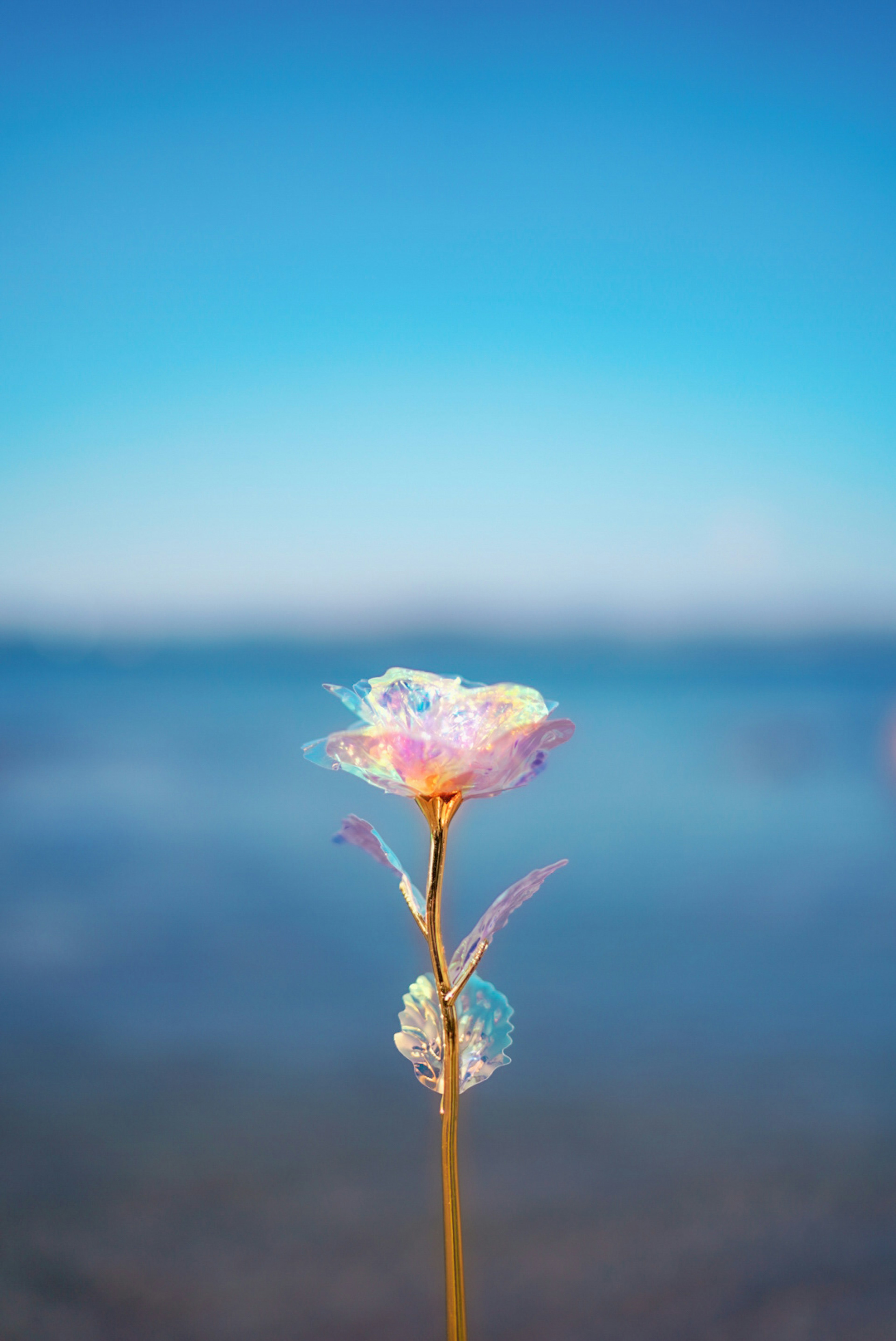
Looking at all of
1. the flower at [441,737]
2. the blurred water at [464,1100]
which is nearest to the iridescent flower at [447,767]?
the flower at [441,737]

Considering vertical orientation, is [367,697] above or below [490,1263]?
above

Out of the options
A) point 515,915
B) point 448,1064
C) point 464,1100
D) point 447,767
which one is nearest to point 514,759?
point 447,767

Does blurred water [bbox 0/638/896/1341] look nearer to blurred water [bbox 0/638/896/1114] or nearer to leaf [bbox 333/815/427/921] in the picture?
blurred water [bbox 0/638/896/1114]

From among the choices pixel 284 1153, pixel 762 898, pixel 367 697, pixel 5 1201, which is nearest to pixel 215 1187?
pixel 284 1153

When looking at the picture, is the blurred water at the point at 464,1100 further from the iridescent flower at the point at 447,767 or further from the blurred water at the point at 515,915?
the iridescent flower at the point at 447,767

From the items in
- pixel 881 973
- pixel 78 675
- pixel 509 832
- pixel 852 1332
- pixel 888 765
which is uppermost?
pixel 78 675

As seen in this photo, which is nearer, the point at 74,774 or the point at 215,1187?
the point at 215,1187

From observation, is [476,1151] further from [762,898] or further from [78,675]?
[78,675]
